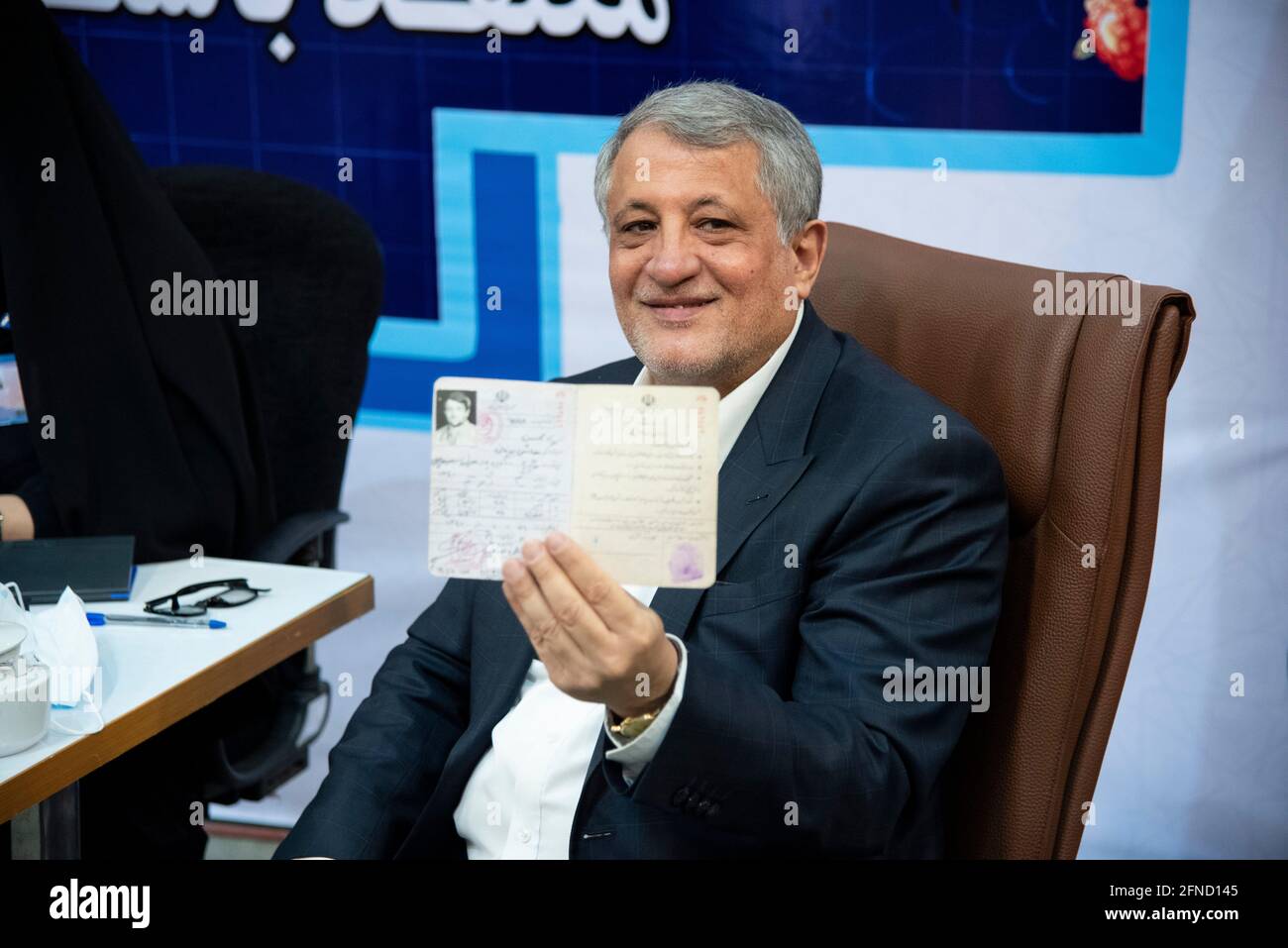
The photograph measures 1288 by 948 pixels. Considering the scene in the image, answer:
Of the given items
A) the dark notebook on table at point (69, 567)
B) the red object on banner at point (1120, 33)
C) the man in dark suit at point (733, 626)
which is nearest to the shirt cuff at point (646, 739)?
the man in dark suit at point (733, 626)

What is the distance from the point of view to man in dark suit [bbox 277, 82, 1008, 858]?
4.06ft

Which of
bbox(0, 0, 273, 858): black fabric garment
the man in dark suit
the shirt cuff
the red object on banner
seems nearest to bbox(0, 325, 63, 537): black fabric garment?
bbox(0, 0, 273, 858): black fabric garment

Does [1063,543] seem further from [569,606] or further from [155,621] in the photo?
[155,621]

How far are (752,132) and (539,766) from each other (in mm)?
806

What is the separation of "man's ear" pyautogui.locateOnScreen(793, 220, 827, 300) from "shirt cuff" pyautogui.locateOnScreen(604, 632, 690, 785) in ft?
1.95

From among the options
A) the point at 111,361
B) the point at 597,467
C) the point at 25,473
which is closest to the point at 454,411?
the point at 597,467

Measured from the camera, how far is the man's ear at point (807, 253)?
161 centimetres

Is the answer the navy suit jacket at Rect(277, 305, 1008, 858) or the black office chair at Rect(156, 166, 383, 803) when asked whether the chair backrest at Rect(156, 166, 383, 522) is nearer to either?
the black office chair at Rect(156, 166, 383, 803)

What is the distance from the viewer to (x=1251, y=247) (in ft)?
7.95

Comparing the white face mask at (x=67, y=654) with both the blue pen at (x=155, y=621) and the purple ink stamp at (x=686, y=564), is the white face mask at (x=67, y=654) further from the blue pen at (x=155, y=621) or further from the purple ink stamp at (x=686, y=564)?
the purple ink stamp at (x=686, y=564)

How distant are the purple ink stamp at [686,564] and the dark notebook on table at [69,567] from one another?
1.02m

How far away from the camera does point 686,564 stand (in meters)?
1.20

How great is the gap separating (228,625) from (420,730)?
Answer: 1.13 feet
